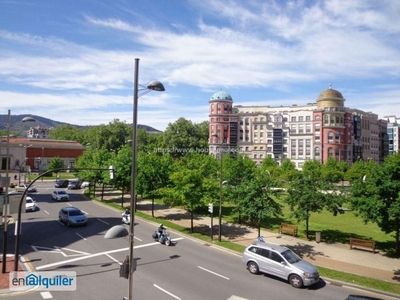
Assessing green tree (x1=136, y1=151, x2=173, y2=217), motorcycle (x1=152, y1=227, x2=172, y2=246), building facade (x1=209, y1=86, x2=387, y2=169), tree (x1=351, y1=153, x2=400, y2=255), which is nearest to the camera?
tree (x1=351, y1=153, x2=400, y2=255)

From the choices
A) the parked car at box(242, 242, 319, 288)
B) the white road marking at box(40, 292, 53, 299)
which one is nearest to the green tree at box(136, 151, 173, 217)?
the parked car at box(242, 242, 319, 288)

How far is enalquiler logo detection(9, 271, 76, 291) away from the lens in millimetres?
15742

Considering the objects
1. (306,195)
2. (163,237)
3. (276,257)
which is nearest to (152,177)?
(163,237)

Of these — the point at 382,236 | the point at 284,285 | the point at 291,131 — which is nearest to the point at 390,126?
the point at 291,131

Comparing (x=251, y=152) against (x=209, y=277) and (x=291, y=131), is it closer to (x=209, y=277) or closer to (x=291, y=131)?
(x=291, y=131)

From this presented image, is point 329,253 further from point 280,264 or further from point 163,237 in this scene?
point 163,237

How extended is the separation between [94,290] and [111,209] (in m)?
23.1

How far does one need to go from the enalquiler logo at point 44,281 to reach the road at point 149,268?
0.45 metres

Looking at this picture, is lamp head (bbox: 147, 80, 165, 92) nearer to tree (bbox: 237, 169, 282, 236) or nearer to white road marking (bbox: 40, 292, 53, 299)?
white road marking (bbox: 40, 292, 53, 299)

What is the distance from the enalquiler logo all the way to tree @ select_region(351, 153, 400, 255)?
699 inches

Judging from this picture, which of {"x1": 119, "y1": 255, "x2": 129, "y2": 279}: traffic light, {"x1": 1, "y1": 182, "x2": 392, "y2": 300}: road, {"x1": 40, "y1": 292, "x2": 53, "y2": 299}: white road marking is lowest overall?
{"x1": 40, "y1": 292, "x2": 53, "y2": 299}: white road marking

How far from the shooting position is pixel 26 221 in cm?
→ 3048

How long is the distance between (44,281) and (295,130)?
86638 mm

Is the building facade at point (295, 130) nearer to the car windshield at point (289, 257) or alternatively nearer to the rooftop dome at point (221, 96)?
the rooftop dome at point (221, 96)
